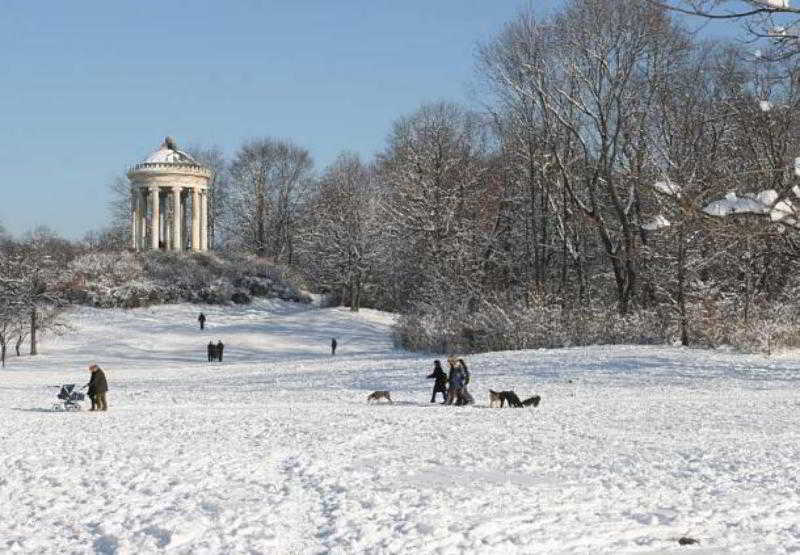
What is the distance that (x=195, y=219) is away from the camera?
64.6 meters

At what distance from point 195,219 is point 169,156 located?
495 centimetres

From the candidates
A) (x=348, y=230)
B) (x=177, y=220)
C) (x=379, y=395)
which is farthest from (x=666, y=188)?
(x=177, y=220)

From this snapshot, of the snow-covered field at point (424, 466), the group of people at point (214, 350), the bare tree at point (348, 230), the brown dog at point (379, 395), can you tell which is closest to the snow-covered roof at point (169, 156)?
the bare tree at point (348, 230)

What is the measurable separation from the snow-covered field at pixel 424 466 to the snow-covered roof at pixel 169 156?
4073 cm

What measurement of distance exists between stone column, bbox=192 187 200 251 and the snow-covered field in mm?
39619

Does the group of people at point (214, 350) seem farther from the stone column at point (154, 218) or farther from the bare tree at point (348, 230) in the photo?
the stone column at point (154, 218)

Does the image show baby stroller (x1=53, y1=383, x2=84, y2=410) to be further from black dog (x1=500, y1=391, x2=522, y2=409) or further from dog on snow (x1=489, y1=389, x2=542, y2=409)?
black dog (x1=500, y1=391, x2=522, y2=409)

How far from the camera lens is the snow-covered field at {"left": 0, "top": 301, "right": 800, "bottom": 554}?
27.2 ft

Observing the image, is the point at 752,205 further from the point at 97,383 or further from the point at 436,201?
the point at 436,201

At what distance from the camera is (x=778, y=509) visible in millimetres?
8555

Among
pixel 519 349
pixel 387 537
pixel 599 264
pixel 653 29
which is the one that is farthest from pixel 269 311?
pixel 387 537

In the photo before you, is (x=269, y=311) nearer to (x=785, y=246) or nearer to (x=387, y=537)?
(x=785, y=246)

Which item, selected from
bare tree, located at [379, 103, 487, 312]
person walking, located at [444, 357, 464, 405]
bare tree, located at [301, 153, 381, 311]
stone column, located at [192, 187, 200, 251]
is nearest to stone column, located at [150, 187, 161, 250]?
stone column, located at [192, 187, 200, 251]

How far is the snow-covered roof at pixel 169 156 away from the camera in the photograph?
64.0 m
